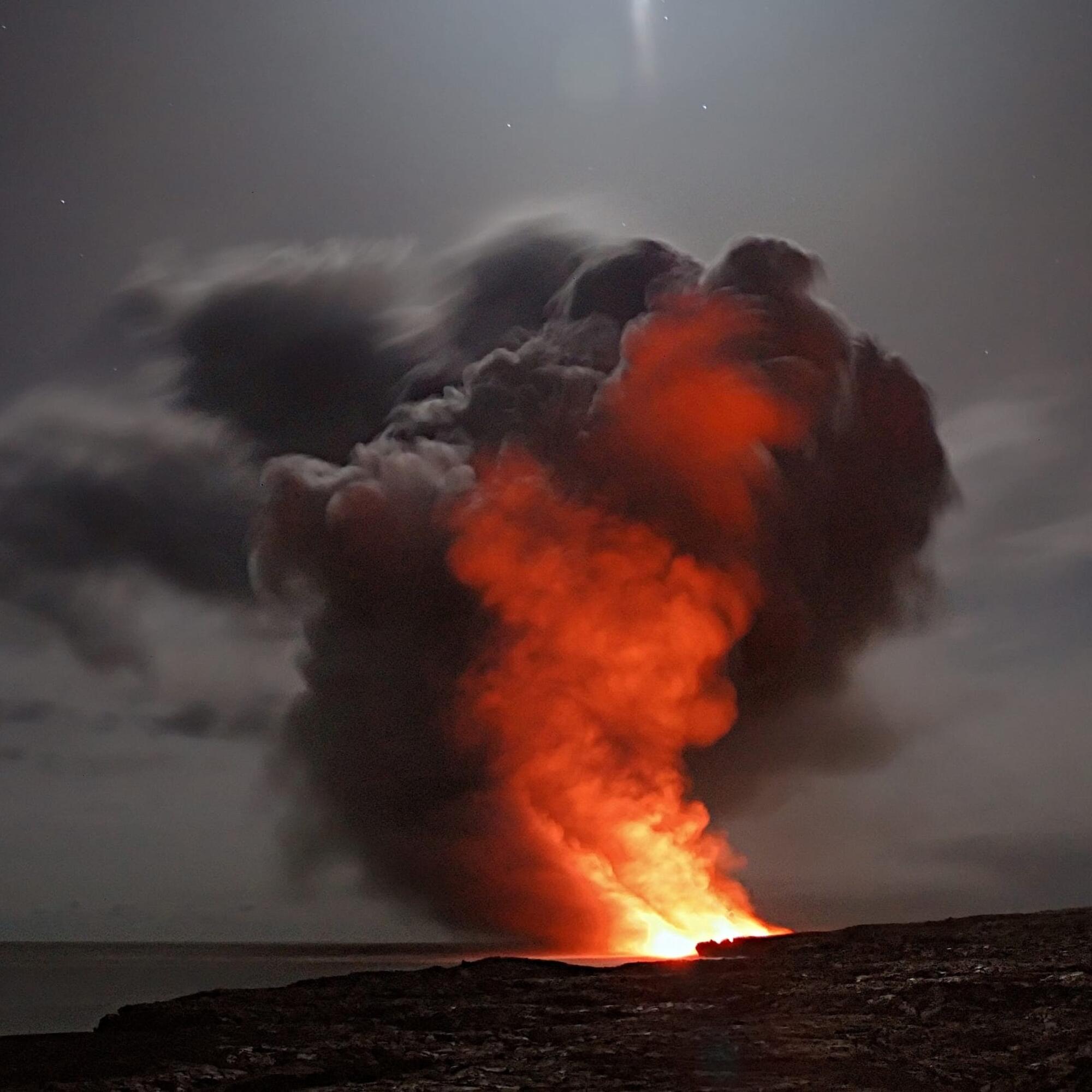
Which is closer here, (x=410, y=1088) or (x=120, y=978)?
(x=410, y=1088)

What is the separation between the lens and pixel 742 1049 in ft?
90.8

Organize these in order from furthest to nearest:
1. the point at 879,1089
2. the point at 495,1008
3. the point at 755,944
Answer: the point at 755,944
the point at 495,1008
the point at 879,1089

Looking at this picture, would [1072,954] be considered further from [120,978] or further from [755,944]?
[120,978]

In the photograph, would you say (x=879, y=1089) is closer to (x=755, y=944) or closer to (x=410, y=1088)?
(x=410, y=1088)

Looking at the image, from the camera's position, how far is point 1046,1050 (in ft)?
87.6

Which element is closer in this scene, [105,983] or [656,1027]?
[656,1027]

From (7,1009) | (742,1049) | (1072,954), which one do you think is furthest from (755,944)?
(7,1009)

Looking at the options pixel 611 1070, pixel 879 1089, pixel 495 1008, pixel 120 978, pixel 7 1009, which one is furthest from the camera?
pixel 120 978

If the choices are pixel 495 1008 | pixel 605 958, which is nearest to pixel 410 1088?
pixel 495 1008

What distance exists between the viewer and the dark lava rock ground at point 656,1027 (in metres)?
25.7

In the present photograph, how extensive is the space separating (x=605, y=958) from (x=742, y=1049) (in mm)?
67292

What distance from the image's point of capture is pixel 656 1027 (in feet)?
102

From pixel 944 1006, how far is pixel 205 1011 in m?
20.6

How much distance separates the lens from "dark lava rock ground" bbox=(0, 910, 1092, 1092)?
84.2ft
